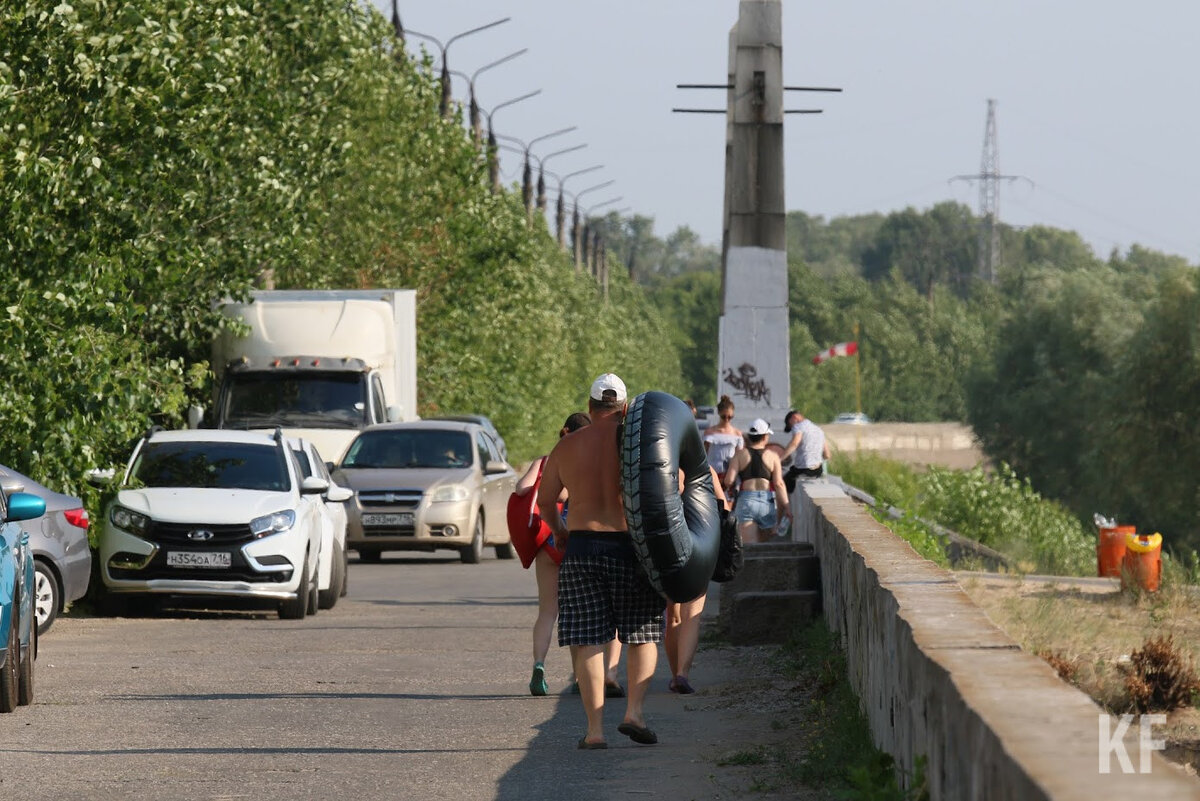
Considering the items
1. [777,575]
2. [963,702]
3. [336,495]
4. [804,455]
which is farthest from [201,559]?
[963,702]

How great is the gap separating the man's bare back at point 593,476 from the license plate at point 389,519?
16.9 metres

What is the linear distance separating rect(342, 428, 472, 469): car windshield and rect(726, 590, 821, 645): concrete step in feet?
41.0

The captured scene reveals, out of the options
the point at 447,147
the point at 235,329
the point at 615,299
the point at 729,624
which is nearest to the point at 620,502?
the point at 729,624

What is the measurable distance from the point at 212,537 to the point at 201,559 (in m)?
0.20

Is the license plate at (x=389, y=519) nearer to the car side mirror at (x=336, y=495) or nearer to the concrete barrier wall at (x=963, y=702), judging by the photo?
the car side mirror at (x=336, y=495)

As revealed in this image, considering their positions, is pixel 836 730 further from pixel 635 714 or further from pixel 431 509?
pixel 431 509

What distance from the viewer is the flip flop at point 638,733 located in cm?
1009

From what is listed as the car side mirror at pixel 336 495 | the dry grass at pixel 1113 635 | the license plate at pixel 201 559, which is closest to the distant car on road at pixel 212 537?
the license plate at pixel 201 559

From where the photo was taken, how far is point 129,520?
18078mm

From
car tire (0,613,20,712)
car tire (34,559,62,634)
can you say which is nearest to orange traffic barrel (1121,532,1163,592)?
car tire (34,559,62,634)

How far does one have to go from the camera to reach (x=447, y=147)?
47.4 metres

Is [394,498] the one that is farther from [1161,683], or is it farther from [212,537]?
[1161,683]

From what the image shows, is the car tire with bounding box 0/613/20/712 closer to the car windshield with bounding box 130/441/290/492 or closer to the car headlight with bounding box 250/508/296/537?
the car headlight with bounding box 250/508/296/537

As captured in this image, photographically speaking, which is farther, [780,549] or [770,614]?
[780,549]
